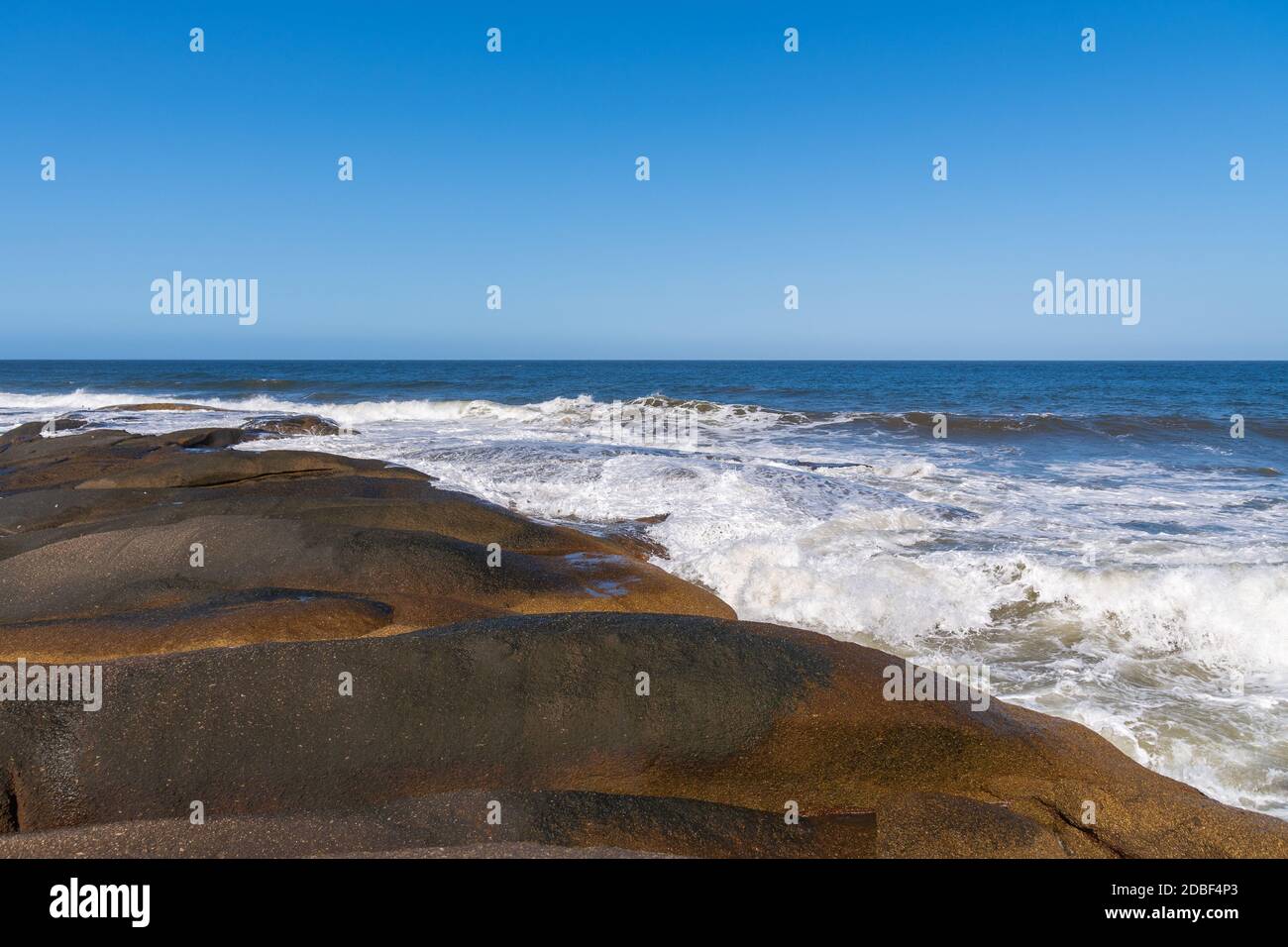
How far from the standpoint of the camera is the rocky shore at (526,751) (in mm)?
3559

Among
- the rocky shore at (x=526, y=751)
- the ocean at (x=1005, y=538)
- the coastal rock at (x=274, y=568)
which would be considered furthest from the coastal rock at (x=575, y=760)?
the ocean at (x=1005, y=538)

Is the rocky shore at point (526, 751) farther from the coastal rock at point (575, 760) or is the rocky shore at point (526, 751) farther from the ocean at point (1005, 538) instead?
the ocean at point (1005, 538)

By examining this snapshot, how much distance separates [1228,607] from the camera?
7.78 m

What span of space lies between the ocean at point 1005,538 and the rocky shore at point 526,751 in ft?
6.38

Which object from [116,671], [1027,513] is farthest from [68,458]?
[1027,513]

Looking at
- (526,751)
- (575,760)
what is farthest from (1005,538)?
(526,751)

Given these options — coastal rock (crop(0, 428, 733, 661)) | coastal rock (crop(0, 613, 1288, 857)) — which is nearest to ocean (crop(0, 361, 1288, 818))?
coastal rock (crop(0, 613, 1288, 857))

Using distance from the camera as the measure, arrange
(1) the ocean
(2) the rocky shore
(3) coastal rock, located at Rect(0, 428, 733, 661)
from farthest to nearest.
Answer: (1) the ocean
(3) coastal rock, located at Rect(0, 428, 733, 661)
(2) the rocky shore

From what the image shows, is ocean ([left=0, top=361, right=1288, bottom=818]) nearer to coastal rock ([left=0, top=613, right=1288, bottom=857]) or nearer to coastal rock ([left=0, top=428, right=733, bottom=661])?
coastal rock ([left=0, top=613, right=1288, bottom=857])

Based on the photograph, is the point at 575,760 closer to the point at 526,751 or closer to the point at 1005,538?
the point at 526,751

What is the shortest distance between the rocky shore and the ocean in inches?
76.6

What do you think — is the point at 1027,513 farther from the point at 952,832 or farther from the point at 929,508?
the point at 952,832

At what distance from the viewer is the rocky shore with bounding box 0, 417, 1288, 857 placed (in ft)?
11.7
